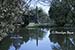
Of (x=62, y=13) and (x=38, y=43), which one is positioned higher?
(x=38, y=43)

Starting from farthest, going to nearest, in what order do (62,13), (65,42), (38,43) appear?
(62,13) → (38,43) → (65,42)

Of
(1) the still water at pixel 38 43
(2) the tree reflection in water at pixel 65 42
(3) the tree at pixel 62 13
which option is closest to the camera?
(2) the tree reflection in water at pixel 65 42

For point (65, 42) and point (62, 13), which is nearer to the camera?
point (65, 42)

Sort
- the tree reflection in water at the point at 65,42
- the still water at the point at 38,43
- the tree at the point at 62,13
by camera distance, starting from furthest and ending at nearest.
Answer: the tree at the point at 62,13 → the still water at the point at 38,43 → the tree reflection in water at the point at 65,42

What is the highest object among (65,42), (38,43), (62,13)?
(65,42)

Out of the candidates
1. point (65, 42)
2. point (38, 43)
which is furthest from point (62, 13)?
point (65, 42)

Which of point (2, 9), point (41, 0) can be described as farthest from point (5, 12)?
point (41, 0)

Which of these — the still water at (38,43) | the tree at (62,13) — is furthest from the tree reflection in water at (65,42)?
the tree at (62,13)

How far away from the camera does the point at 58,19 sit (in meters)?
36.6

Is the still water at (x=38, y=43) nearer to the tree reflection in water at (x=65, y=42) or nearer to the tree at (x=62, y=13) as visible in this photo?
the tree reflection in water at (x=65, y=42)

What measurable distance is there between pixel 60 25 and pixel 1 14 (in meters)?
24.8

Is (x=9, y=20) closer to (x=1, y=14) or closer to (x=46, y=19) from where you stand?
(x=1, y=14)

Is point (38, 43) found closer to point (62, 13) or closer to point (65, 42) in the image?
point (65, 42)

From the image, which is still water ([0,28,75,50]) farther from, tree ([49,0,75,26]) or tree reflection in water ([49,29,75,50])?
tree ([49,0,75,26])
